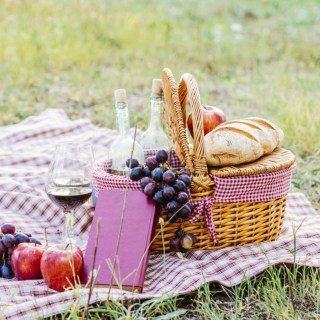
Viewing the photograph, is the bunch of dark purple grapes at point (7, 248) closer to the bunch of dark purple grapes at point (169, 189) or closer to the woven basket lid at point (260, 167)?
the bunch of dark purple grapes at point (169, 189)

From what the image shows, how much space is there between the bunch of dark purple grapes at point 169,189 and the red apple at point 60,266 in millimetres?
397

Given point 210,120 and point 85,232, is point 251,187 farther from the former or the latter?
point 85,232

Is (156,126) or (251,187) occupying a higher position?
(156,126)

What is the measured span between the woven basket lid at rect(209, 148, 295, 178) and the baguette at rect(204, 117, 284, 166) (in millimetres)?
32

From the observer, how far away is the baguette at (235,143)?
3.07m

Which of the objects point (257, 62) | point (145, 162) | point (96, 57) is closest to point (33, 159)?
point (145, 162)

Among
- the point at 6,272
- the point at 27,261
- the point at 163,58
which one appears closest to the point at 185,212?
the point at 27,261

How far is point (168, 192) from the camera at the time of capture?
9.48ft

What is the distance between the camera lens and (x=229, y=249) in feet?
10.2

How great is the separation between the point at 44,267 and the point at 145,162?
72 cm

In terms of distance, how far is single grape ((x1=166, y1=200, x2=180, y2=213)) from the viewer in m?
2.90

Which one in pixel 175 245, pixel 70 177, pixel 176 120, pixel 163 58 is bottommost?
pixel 163 58

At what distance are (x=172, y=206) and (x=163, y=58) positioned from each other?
4.58 meters

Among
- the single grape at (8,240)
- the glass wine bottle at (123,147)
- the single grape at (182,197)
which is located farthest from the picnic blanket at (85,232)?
the glass wine bottle at (123,147)
